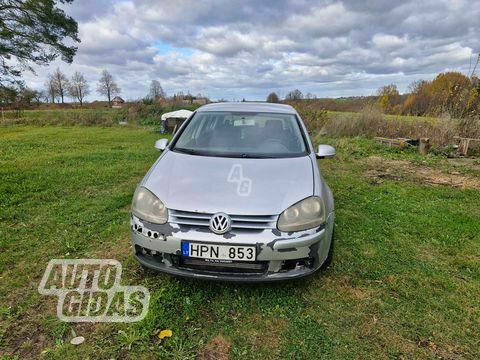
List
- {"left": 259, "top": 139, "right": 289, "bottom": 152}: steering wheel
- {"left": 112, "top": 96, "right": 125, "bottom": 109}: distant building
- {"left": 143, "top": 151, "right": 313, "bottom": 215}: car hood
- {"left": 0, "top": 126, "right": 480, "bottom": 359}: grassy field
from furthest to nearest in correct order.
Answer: {"left": 112, "top": 96, "right": 125, "bottom": 109}: distant building → {"left": 259, "top": 139, "right": 289, "bottom": 152}: steering wheel → {"left": 143, "top": 151, "right": 313, "bottom": 215}: car hood → {"left": 0, "top": 126, "right": 480, "bottom": 359}: grassy field

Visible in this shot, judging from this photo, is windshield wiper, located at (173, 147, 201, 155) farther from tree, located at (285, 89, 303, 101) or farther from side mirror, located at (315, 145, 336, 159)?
tree, located at (285, 89, 303, 101)

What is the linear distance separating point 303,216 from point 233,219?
0.52 metres

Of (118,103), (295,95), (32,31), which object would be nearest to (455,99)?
(295,95)

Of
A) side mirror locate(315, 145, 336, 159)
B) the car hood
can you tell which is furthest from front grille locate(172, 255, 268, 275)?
side mirror locate(315, 145, 336, 159)

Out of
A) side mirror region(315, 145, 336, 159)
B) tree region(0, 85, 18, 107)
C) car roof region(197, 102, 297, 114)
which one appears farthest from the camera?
tree region(0, 85, 18, 107)

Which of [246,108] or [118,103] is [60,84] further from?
[246,108]

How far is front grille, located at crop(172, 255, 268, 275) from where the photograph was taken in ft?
7.09

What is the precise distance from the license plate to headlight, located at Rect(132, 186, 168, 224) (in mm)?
278

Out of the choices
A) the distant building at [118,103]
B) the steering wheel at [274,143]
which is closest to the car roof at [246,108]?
the steering wheel at [274,143]

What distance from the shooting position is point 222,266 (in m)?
2.18

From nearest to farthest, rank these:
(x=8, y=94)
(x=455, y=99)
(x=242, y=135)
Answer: (x=242, y=135)
(x=455, y=99)
(x=8, y=94)

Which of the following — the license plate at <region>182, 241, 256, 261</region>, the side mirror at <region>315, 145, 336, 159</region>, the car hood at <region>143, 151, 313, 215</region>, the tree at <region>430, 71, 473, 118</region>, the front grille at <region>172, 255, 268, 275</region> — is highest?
the tree at <region>430, 71, 473, 118</region>

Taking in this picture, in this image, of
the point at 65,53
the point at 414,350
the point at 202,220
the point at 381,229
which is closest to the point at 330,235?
the point at 414,350

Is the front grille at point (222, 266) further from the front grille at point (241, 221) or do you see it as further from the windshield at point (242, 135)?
the windshield at point (242, 135)
